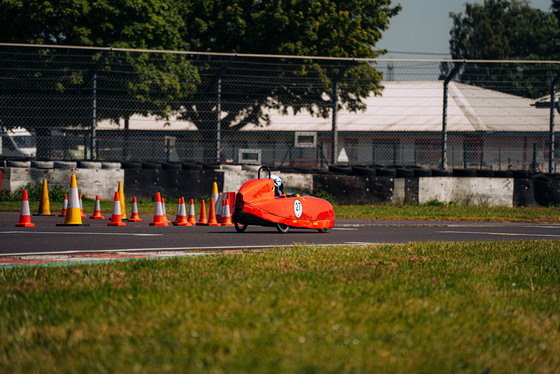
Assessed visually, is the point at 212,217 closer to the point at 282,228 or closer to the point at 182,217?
the point at 182,217

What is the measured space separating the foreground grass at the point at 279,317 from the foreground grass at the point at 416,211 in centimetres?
1057

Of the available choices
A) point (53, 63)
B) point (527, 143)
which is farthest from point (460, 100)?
point (53, 63)

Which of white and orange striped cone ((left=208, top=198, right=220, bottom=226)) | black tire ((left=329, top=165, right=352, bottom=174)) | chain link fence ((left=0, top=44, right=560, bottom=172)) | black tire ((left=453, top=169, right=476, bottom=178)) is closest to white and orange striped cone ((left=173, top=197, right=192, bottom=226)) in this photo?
white and orange striped cone ((left=208, top=198, right=220, bottom=226))

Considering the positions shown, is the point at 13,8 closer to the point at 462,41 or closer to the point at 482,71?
the point at 482,71

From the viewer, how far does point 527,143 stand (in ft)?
93.9

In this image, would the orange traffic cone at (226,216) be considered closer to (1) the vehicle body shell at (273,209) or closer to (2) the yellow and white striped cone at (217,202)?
(2) the yellow and white striped cone at (217,202)

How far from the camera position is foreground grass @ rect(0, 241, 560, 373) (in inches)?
149

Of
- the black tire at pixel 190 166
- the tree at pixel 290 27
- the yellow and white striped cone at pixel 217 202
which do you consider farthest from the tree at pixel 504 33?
the yellow and white striped cone at pixel 217 202

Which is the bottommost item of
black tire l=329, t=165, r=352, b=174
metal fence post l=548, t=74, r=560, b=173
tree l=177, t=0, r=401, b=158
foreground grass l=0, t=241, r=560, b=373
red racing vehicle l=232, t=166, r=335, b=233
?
foreground grass l=0, t=241, r=560, b=373

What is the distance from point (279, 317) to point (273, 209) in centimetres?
811

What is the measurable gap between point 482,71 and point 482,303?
18.9m

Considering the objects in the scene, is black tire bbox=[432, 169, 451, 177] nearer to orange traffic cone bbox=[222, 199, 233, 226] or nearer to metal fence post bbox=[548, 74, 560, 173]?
metal fence post bbox=[548, 74, 560, 173]

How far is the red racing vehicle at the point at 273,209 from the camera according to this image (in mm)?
12688

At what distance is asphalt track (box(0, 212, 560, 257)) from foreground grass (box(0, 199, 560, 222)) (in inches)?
48.7
